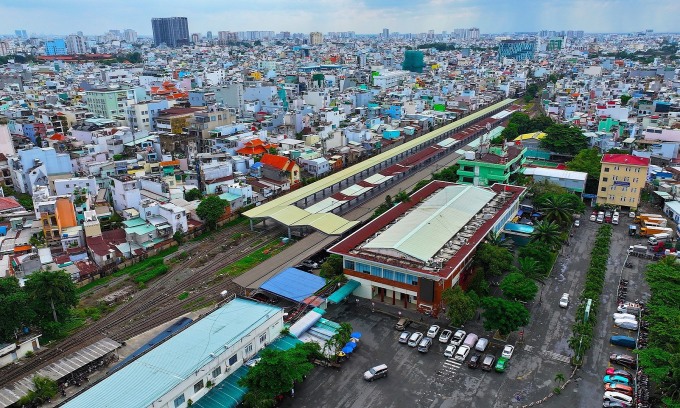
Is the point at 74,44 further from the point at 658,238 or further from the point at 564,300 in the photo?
the point at 564,300

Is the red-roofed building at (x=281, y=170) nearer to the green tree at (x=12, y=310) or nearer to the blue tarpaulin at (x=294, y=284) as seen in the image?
the blue tarpaulin at (x=294, y=284)

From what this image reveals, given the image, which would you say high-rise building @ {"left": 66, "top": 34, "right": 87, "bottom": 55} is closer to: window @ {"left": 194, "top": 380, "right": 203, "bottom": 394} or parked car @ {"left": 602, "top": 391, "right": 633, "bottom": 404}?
window @ {"left": 194, "top": 380, "right": 203, "bottom": 394}

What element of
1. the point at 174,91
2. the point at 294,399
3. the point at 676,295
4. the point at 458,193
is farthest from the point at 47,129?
the point at 676,295

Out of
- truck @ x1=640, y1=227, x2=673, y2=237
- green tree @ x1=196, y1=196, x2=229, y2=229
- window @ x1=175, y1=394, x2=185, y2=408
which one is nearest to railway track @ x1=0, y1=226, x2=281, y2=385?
green tree @ x1=196, y1=196, x2=229, y2=229

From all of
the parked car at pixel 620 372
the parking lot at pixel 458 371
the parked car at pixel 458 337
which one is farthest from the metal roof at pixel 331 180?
the parked car at pixel 620 372

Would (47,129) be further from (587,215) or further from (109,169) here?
(587,215)

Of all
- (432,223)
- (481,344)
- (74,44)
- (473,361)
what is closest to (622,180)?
(432,223)
